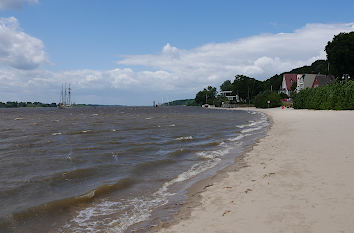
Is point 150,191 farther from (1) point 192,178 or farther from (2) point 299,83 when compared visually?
(2) point 299,83

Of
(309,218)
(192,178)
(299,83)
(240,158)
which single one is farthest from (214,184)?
(299,83)

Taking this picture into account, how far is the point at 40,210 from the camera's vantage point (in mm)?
6160

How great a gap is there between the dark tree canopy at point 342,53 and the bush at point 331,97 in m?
22.6

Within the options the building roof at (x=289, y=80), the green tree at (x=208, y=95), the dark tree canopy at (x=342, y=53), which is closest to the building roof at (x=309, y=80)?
the building roof at (x=289, y=80)

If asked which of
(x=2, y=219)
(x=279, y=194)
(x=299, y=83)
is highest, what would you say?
(x=299, y=83)

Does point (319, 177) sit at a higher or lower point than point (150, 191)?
higher

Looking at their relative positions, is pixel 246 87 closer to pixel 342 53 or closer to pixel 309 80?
pixel 309 80

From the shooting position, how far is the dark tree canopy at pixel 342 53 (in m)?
72.7

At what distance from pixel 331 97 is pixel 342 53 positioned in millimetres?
34226

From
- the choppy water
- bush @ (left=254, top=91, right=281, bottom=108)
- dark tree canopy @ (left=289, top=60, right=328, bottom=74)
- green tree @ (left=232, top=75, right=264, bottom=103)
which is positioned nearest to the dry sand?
the choppy water

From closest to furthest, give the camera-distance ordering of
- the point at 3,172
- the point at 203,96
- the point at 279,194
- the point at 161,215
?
the point at 161,215
the point at 279,194
the point at 3,172
the point at 203,96

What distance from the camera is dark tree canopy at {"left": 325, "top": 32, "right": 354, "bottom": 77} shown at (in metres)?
72.7

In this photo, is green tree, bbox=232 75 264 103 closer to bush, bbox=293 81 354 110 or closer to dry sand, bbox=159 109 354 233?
bush, bbox=293 81 354 110

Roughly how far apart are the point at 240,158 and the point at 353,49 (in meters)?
77.0
